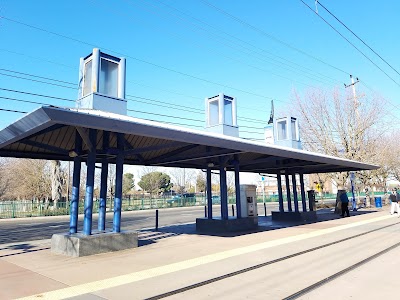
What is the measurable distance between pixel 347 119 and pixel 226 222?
2121 centimetres

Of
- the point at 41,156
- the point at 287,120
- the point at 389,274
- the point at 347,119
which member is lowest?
the point at 389,274

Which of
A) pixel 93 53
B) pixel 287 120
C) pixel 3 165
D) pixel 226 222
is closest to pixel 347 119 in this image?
pixel 287 120

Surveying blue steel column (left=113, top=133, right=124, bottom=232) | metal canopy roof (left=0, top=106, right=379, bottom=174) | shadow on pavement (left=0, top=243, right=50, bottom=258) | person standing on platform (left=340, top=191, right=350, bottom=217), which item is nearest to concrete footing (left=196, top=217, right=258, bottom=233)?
metal canopy roof (left=0, top=106, right=379, bottom=174)

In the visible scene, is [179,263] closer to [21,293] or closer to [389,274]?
[21,293]

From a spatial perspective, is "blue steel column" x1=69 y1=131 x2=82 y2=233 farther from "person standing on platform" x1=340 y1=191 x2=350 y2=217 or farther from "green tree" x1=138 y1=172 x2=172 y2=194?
"green tree" x1=138 y1=172 x2=172 y2=194

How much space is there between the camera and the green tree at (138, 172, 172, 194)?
69.3 meters

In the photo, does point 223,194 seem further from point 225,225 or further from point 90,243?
point 90,243

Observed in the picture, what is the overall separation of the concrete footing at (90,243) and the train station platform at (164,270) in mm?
261

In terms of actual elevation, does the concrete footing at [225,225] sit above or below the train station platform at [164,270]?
above

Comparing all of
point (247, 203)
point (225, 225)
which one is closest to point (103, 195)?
point (225, 225)

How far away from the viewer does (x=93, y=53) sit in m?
10.0

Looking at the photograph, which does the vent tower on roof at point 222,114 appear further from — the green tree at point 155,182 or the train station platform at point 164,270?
the green tree at point 155,182

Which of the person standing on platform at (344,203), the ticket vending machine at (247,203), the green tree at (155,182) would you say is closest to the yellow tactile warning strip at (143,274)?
the ticket vending machine at (247,203)

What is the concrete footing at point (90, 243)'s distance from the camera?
8.80 metres
